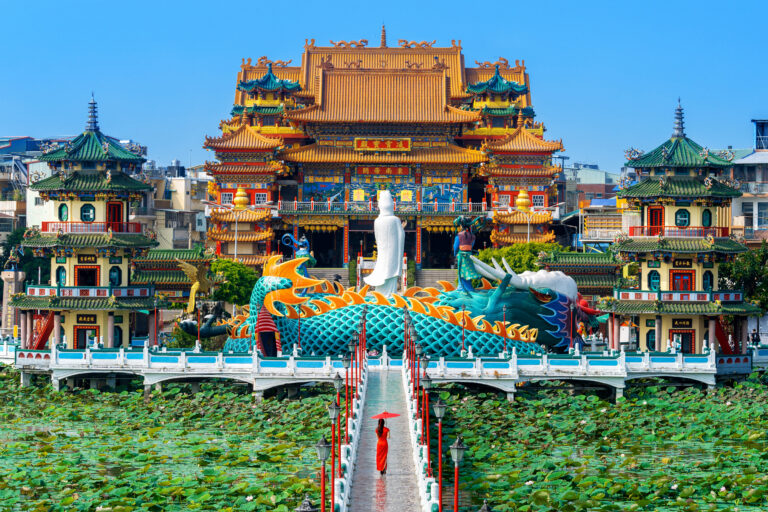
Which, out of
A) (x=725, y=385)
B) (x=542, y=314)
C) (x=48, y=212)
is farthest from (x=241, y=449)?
(x=48, y=212)

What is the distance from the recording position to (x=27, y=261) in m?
72.8

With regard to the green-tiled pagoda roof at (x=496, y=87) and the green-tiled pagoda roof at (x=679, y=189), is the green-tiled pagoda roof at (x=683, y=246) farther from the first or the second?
the green-tiled pagoda roof at (x=496, y=87)

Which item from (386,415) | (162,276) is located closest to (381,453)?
(386,415)

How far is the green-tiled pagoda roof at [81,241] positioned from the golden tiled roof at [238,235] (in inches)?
954

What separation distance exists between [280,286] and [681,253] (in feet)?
46.0

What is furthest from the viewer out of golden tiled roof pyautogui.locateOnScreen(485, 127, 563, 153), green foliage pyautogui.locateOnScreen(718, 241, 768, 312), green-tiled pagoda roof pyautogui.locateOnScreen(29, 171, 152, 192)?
golden tiled roof pyautogui.locateOnScreen(485, 127, 563, 153)

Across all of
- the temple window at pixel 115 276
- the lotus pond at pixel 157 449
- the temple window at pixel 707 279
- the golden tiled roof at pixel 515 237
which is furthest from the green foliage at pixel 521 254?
the lotus pond at pixel 157 449

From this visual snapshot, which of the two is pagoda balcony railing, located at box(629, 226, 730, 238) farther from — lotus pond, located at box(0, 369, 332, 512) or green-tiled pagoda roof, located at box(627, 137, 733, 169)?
lotus pond, located at box(0, 369, 332, 512)

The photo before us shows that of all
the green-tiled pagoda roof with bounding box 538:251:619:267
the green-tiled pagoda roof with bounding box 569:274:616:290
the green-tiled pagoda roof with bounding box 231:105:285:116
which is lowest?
the green-tiled pagoda roof with bounding box 569:274:616:290

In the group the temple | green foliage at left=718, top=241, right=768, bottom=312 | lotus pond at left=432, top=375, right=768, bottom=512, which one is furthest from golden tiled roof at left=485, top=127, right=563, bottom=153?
lotus pond at left=432, top=375, right=768, bottom=512

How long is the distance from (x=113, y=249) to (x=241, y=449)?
627 inches

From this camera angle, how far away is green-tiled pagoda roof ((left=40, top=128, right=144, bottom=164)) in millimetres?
48219

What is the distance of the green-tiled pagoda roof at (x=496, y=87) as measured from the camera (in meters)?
83.2

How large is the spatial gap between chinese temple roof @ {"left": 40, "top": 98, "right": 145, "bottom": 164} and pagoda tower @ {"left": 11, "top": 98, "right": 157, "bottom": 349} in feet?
0.12
